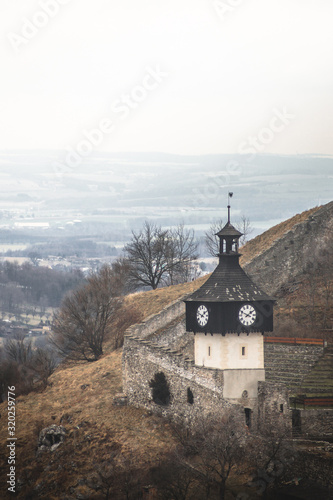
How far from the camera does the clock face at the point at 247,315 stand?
138ft

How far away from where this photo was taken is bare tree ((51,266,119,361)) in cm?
6062

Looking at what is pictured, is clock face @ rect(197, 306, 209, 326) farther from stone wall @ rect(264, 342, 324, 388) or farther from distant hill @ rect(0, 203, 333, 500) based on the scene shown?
distant hill @ rect(0, 203, 333, 500)

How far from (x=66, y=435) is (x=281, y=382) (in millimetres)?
11912

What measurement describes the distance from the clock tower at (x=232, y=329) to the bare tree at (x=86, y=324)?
1828 centimetres

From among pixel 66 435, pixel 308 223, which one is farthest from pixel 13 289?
pixel 66 435

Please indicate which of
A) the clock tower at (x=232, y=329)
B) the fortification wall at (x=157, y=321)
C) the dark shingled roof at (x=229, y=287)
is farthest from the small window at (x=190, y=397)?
the fortification wall at (x=157, y=321)

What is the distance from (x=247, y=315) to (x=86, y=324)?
2195 cm

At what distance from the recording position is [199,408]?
41469 mm

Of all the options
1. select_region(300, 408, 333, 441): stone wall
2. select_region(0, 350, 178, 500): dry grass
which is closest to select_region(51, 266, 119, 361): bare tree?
select_region(0, 350, 178, 500): dry grass

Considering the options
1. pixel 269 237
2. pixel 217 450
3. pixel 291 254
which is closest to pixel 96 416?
pixel 217 450

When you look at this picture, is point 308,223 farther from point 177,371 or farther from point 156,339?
point 177,371

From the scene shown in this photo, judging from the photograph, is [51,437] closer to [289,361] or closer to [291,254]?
[289,361]

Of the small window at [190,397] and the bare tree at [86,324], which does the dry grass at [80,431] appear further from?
the bare tree at [86,324]

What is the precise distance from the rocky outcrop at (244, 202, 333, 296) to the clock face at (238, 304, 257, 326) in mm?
17787
